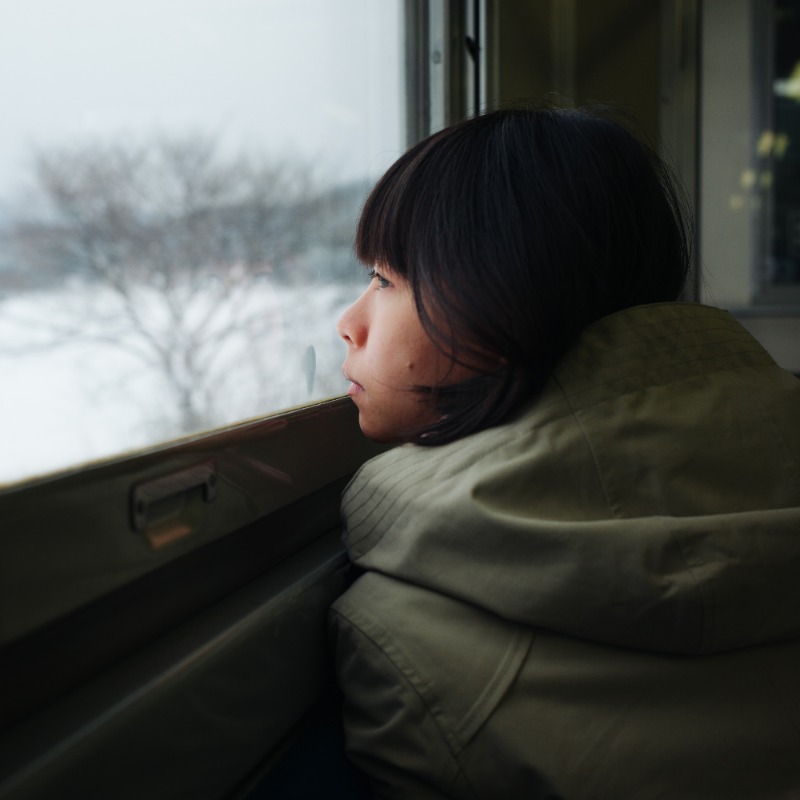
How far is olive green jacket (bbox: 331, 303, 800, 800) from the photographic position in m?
0.50

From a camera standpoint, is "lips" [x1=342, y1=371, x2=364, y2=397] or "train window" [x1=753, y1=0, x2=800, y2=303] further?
"train window" [x1=753, y1=0, x2=800, y2=303]

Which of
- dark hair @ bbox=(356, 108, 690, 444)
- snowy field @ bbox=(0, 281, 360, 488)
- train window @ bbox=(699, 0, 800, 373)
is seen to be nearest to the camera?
snowy field @ bbox=(0, 281, 360, 488)

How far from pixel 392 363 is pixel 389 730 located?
0.32 m

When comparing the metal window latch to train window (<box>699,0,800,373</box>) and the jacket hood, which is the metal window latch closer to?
the jacket hood

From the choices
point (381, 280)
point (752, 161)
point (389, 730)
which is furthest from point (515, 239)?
point (752, 161)

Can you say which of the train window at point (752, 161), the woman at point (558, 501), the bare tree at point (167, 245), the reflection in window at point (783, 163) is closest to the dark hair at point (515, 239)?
the woman at point (558, 501)

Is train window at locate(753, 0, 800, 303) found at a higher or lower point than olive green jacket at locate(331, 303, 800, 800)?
higher

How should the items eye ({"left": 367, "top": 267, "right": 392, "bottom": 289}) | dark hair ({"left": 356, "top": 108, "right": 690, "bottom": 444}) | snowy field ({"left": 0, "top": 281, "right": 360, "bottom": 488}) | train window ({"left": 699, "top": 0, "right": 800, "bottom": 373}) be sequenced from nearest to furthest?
snowy field ({"left": 0, "top": 281, "right": 360, "bottom": 488})
dark hair ({"left": 356, "top": 108, "right": 690, "bottom": 444})
eye ({"left": 367, "top": 267, "right": 392, "bottom": 289})
train window ({"left": 699, "top": 0, "right": 800, "bottom": 373})

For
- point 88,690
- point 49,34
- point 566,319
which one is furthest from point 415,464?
point 49,34

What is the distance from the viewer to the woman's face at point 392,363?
0.70 meters

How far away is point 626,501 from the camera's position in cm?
57

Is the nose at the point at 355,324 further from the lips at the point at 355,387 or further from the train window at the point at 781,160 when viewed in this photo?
the train window at the point at 781,160

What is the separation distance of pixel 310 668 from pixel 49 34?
50cm

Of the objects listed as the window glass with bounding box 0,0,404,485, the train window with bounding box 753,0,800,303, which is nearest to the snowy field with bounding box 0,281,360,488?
the window glass with bounding box 0,0,404,485
